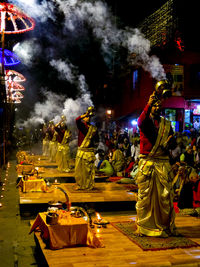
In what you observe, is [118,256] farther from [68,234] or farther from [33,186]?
[33,186]

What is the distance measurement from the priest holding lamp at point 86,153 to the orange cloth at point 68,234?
4.54 meters

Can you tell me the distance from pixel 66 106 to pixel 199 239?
134ft

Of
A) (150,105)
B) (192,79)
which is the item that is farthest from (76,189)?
(192,79)

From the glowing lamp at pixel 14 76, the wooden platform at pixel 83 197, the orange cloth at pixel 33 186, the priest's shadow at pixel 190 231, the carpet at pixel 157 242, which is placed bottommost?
the priest's shadow at pixel 190 231

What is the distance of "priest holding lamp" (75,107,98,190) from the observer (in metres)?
9.58

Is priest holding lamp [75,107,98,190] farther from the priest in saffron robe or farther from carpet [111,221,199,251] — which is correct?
the priest in saffron robe

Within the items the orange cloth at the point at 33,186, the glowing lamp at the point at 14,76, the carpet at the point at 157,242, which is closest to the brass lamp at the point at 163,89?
the carpet at the point at 157,242

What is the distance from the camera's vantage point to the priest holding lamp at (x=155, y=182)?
548cm

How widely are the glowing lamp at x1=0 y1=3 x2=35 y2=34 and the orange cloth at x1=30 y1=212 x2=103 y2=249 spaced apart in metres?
6.51

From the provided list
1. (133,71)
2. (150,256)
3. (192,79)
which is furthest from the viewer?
(133,71)

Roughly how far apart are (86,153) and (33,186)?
1.85 m

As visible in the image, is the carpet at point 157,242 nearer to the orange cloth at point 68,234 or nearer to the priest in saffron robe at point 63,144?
the orange cloth at point 68,234

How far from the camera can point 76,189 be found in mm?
9812

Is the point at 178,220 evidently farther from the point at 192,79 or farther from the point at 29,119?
the point at 29,119
